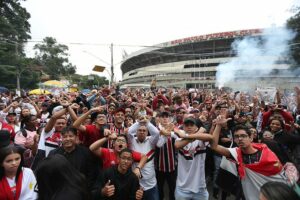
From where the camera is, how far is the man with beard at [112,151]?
3.14 metres

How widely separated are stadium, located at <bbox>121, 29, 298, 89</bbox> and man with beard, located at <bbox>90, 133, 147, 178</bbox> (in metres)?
34.4

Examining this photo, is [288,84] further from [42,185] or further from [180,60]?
[180,60]

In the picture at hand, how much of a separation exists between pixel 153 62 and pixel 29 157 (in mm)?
55848

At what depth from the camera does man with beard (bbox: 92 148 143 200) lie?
2.60m

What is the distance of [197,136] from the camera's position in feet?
9.66

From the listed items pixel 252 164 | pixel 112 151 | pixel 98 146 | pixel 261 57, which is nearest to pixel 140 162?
pixel 112 151

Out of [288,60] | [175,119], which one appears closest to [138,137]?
[175,119]

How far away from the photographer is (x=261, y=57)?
25.0m

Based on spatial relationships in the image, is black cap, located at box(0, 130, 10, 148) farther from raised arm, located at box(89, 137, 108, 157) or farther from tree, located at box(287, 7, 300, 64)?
tree, located at box(287, 7, 300, 64)

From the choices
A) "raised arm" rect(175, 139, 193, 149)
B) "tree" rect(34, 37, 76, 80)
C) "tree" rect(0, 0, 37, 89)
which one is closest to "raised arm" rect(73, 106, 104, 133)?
"raised arm" rect(175, 139, 193, 149)

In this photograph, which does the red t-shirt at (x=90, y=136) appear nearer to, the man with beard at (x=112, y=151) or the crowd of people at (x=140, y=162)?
the crowd of people at (x=140, y=162)

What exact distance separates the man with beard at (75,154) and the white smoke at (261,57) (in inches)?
884

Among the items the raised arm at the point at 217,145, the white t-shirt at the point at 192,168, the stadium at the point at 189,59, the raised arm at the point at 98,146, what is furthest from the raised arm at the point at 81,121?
the stadium at the point at 189,59

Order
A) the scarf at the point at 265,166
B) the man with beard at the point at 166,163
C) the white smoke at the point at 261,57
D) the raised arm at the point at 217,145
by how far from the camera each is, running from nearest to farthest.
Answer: the scarf at the point at 265,166 < the raised arm at the point at 217,145 < the man with beard at the point at 166,163 < the white smoke at the point at 261,57
